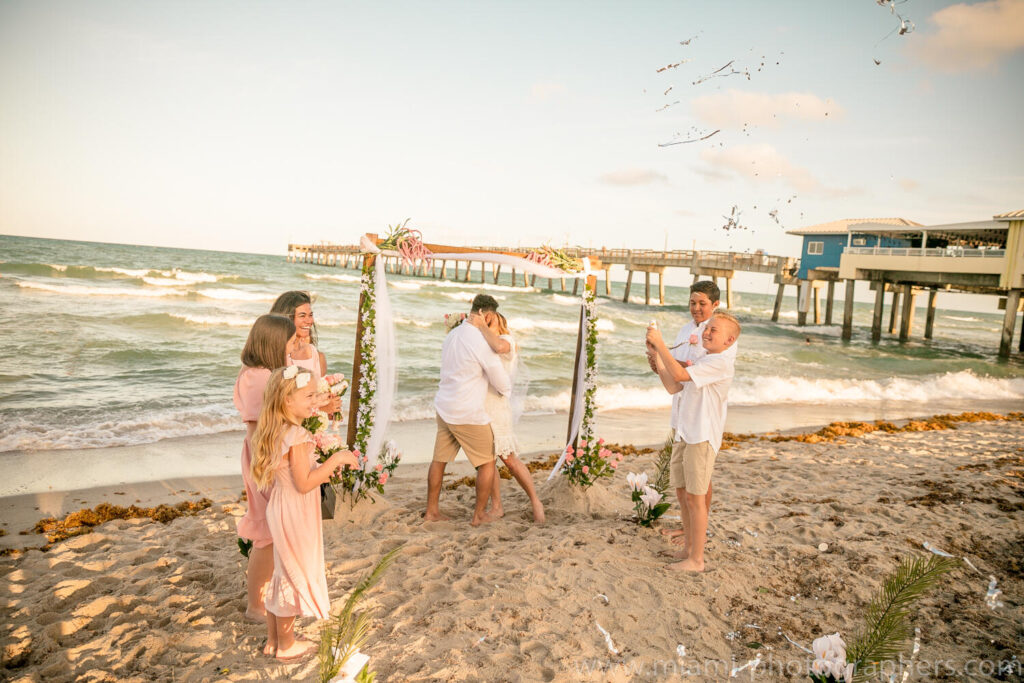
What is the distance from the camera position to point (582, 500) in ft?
19.8

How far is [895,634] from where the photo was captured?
265 centimetres

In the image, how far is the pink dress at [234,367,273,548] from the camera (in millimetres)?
3422

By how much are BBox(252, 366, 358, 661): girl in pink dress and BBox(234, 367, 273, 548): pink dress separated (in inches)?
8.9

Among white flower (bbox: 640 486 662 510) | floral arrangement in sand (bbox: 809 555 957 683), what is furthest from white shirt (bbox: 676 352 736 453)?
floral arrangement in sand (bbox: 809 555 957 683)

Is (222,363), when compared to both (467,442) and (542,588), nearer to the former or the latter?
(467,442)

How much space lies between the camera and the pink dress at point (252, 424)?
3.42 m

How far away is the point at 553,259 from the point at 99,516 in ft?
16.2

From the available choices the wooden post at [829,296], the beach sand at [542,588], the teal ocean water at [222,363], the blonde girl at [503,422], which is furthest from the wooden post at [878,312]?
the blonde girl at [503,422]

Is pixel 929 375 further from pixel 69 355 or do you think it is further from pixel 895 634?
pixel 69 355

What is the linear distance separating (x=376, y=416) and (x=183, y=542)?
189 cm

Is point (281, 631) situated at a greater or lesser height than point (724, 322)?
lesser

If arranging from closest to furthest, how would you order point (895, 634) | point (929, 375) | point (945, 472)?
point (895, 634), point (945, 472), point (929, 375)

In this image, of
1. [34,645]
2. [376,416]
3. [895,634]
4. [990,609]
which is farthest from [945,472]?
[34,645]

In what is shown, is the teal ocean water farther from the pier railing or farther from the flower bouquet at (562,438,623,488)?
the flower bouquet at (562,438,623,488)
